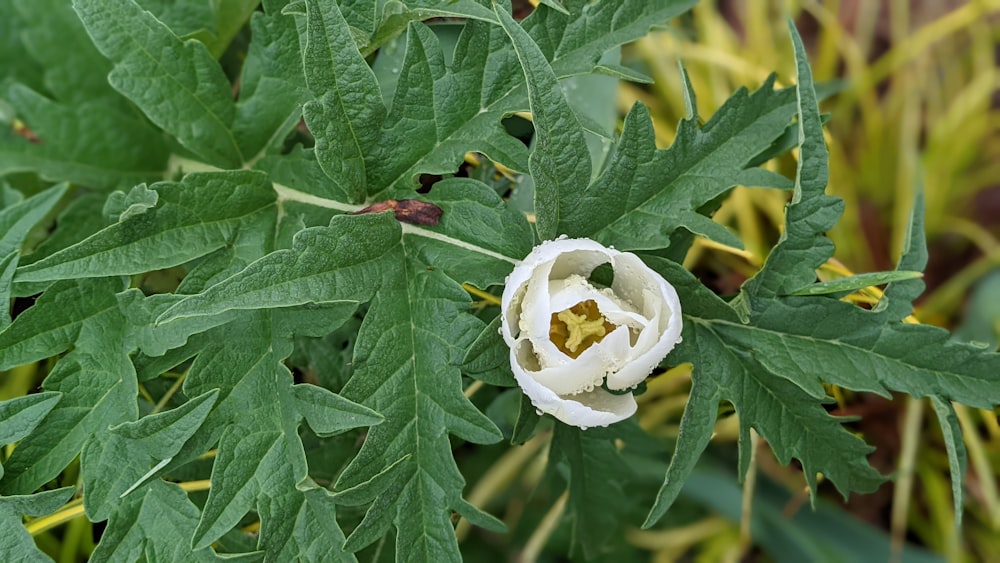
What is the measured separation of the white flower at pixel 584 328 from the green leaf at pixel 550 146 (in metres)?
0.03

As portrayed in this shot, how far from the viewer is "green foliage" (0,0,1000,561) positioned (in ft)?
1.89

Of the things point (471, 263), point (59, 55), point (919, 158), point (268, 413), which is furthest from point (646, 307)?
point (919, 158)

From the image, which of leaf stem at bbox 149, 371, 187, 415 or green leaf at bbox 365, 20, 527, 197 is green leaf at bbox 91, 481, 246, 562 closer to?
leaf stem at bbox 149, 371, 187, 415

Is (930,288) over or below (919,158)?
below

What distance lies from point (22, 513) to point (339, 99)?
0.38 metres

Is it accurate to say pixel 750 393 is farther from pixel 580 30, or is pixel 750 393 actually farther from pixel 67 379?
pixel 67 379

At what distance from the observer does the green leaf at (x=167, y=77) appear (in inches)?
26.3

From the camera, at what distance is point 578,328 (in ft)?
1.94

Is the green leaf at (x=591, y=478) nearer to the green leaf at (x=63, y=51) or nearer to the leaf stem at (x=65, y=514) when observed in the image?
the leaf stem at (x=65, y=514)

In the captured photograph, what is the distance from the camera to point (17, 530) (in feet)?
2.01

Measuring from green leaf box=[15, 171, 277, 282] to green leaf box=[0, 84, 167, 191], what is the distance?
0.71ft

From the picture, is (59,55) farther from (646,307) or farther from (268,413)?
(646,307)

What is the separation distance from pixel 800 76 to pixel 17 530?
2.15 ft

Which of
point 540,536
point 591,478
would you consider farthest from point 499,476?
point 591,478
